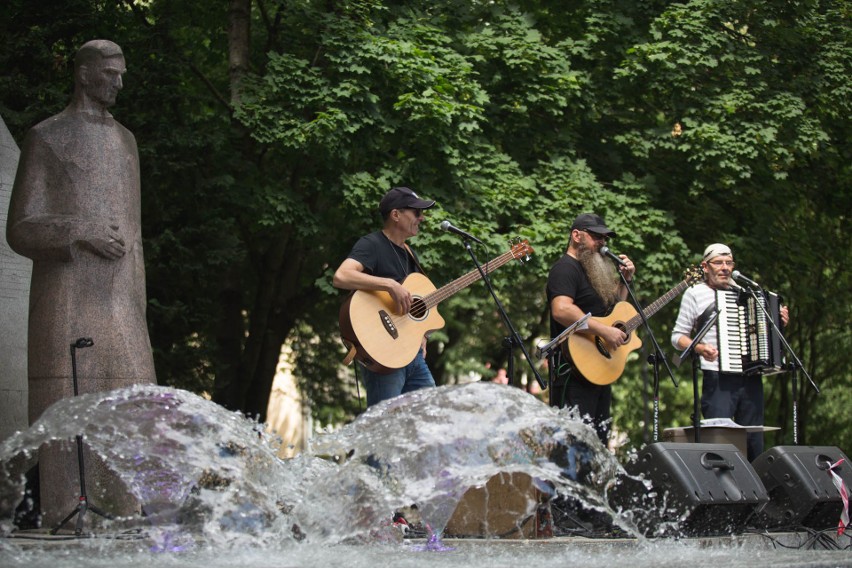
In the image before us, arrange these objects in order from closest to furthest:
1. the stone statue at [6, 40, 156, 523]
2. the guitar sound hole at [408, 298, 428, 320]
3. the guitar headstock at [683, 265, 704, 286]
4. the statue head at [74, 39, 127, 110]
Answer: the stone statue at [6, 40, 156, 523]
the statue head at [74, 39, 127, 110]
the guitar sound hole at [408, 298, 428, 320]
the guitar headstock at [683, 265, 704, 286]

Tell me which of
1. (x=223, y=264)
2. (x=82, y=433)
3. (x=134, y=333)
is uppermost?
(x=223, y=264)

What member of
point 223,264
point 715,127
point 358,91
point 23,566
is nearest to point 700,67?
point 715,127

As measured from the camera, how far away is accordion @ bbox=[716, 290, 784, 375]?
862cm

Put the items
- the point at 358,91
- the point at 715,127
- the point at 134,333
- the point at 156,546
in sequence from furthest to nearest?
the point at 715,127 < the point at 358,91 < the point at 134,333 < the point at 156,546

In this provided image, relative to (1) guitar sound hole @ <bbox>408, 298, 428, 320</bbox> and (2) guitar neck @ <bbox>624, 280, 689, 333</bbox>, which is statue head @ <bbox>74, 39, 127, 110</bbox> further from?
(2) guitar neck @ <bbox>624, 280, 689, 333</bbox>

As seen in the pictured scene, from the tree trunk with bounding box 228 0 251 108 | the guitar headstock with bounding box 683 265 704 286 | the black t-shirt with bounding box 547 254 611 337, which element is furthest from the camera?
the tree trunk with bounding box 228 0 251 108

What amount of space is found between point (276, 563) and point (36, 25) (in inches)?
385

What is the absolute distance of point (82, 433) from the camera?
5469mm

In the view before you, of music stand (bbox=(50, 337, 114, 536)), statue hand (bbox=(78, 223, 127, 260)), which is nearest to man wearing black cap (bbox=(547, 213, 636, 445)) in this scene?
statue hand (bbox=(78, 223, 127, 260))

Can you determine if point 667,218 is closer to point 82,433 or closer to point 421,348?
point 421,348

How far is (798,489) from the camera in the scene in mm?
7027

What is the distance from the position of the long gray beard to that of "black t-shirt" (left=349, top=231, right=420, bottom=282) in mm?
1327

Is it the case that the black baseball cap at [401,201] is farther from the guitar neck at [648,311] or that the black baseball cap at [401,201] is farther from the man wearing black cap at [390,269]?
the guitar neck at [648,311]

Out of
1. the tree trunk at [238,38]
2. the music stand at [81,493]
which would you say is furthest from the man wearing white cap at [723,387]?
the tree trunk at [238,38]
